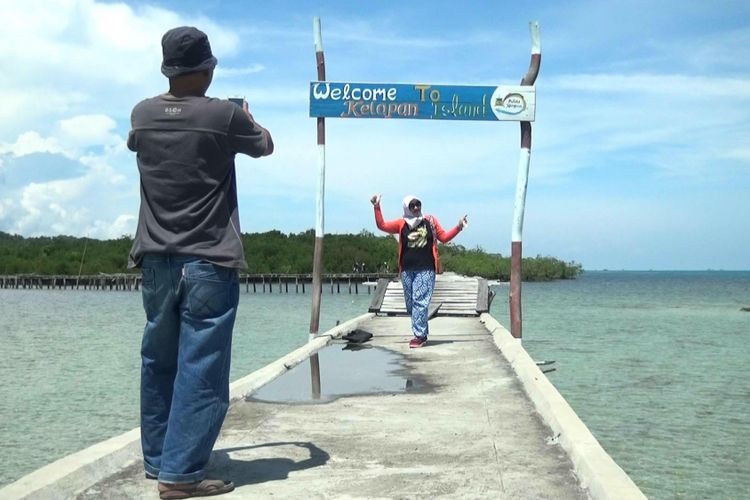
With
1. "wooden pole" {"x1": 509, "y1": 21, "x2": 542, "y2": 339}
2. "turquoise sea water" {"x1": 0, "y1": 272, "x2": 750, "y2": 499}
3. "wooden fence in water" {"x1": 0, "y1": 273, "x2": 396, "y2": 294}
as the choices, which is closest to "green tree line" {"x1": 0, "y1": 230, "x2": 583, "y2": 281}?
"wooden fence in water" {"x1": 0, "y1": 273, "x2": 396, "y2": 294}

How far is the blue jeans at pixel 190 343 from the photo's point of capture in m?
3.85

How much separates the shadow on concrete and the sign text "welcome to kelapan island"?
279 inches

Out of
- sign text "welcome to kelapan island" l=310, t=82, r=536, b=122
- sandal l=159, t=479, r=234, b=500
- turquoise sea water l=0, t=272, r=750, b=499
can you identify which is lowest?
turquoise sea water l=0, t=272, r=750, b=499

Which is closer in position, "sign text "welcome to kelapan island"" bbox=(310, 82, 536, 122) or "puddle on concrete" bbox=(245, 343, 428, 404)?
"puddle on concrete" bbox=(245, 343, 428, 404)

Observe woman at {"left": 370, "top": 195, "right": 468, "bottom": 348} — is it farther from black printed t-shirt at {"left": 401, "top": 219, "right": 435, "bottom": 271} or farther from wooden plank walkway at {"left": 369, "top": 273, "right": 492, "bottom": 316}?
wooden plank walkway at {"left": 369, "top": 273, "right": 492, "bottom": 316}

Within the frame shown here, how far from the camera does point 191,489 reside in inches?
154

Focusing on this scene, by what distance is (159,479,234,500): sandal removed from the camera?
3.90m

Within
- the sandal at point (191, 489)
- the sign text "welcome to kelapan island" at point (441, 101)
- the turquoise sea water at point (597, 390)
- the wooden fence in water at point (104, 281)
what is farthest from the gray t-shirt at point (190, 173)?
the wooden fence in water at point (104, 281)

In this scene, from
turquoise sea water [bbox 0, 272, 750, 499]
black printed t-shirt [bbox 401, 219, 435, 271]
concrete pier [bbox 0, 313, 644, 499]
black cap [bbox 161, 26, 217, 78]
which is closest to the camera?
black cap [bbox 161, 26, 217, 78]

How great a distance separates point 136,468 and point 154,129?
191 cm

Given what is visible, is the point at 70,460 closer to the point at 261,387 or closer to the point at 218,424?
the point at 218,424

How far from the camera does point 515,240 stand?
39.9 ft

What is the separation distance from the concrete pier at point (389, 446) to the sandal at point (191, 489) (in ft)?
0.47

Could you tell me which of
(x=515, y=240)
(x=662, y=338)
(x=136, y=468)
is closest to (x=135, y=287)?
(x=662, y=338)
